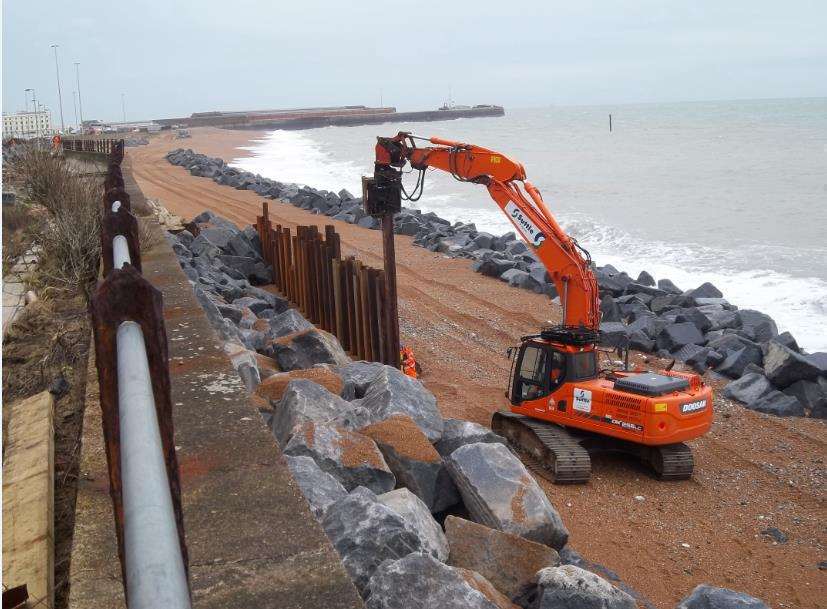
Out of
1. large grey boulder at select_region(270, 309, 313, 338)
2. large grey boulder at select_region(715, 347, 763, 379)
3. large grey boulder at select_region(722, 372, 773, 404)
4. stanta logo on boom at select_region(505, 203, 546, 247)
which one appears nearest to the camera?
large grey boulder at select_region(270, 309, 313, 338)

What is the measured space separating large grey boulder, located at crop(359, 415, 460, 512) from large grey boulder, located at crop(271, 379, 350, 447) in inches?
13.0

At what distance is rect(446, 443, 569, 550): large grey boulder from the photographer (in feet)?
18.8

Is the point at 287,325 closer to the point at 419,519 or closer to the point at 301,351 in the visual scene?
the point at 301,351

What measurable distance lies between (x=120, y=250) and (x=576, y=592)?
9.40 feet

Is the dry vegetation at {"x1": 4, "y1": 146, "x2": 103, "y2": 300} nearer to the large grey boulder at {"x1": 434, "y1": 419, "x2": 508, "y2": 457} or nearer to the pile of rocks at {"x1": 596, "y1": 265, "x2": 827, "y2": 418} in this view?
the large grey boulder at {"x1": 434, "y1": 419, "x2": 508, "y2": 457}

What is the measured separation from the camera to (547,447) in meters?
8.74

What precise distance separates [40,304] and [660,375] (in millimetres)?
6368

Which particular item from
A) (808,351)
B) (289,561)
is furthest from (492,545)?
(808,351)

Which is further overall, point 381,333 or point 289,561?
A: point 381,333

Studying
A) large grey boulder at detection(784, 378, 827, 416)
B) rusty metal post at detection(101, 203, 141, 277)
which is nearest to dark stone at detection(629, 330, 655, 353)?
large grey boulder at detection(784, 378, 827, 416)

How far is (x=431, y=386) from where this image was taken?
37.4 feet

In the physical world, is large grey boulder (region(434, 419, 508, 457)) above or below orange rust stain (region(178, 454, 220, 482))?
below

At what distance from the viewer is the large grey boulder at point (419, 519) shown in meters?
4.62

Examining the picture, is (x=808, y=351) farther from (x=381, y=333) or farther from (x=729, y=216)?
(x=729, y=216)
